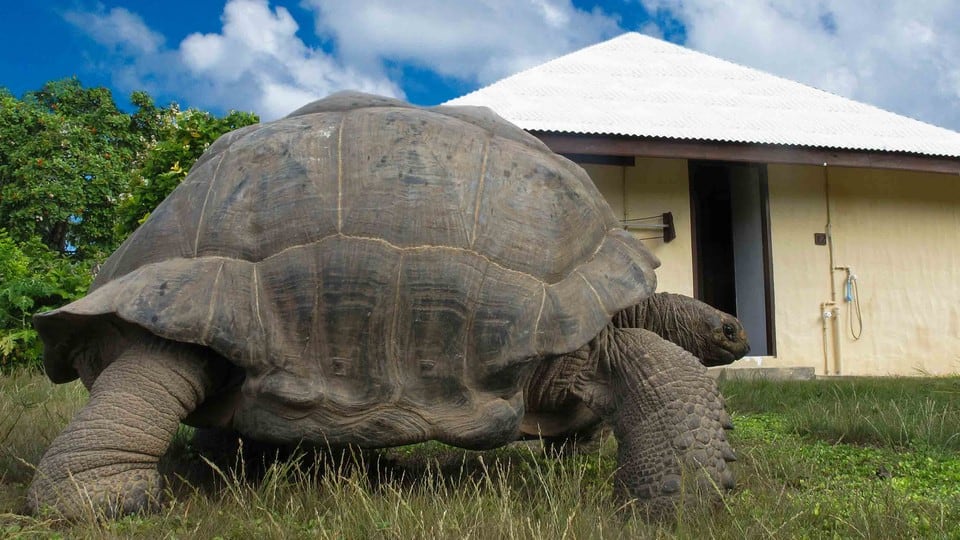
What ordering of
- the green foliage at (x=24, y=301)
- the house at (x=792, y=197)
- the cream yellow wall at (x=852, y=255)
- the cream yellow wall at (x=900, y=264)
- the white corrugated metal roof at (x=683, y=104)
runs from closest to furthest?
1. the green foliage at (x=24, y=301)
2. the white corrugated metal roof at (x=683, y=104)
3. the house at (x=792, y=197)
4. the cream yellow wall at (x=852, y=255)
5. the cream yellow wall at (x=900, y=264)

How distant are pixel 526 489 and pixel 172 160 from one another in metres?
6.36

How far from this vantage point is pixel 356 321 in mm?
2834

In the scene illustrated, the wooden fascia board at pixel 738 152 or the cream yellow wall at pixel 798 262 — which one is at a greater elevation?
the wooden fascia board at pixel 738 152

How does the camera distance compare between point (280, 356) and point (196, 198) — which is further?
point (196, 198)

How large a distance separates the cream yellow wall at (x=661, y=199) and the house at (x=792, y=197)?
16 mm

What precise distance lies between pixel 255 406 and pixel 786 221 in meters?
9.03

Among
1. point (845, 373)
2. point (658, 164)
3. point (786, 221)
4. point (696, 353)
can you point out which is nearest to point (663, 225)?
point (658, 164)

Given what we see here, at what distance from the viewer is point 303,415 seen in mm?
2879

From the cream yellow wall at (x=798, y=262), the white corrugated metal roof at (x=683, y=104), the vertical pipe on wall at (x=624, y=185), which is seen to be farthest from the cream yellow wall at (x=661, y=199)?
the cream yellow wall at (x=798, y=262)

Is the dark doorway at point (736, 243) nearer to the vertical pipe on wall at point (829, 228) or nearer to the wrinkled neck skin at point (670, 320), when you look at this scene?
the vertical pipe on wall at point (829, 228)

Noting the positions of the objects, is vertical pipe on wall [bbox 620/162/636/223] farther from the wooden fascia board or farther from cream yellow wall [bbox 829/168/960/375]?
cream yellow wall [bbox 829/168/960/375]

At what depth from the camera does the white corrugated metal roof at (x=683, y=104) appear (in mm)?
9359

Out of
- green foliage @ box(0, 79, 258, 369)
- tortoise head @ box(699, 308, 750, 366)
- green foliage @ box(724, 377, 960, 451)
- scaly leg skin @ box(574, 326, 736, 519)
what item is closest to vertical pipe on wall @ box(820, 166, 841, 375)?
green foliage @ box(724, 377, 960, 451)

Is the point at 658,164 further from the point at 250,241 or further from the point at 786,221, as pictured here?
the point at 250,241
